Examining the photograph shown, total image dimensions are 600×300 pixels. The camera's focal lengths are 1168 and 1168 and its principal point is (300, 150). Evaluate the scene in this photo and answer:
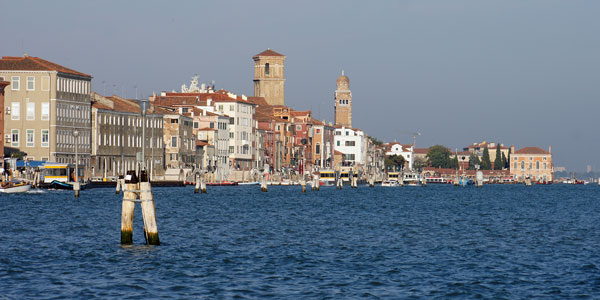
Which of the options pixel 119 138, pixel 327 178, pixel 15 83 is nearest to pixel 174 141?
pixel 119 138

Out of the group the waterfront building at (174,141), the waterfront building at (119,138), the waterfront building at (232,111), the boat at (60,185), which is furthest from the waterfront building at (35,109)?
the waterfront building at (232,111)

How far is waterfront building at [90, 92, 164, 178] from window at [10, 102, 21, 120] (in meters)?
11.1

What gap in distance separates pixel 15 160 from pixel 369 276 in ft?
269

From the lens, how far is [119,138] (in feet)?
452

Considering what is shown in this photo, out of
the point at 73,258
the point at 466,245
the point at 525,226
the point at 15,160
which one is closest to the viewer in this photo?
the point at 73,258

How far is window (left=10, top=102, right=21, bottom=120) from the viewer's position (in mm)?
122625

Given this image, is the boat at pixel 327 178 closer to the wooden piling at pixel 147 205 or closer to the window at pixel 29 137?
the window at pixel 29 137

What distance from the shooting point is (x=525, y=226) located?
57.2 m

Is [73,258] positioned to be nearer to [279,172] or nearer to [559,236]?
Result: [559,236]

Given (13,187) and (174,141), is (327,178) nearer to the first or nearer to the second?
(174,141)

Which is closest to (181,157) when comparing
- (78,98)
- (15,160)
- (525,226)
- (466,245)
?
(78,98)

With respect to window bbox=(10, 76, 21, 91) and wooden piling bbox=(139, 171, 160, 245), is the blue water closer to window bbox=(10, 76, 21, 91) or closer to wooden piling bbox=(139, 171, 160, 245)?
wooden piling bbox=(139, 171, 160, 245)

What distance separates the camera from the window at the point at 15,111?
123 m

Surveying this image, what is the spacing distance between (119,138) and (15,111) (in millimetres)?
17460
